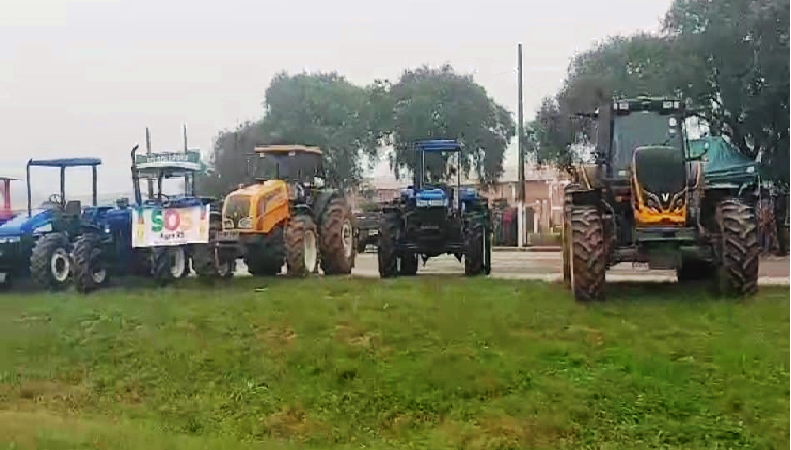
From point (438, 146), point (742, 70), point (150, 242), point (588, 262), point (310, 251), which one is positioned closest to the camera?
point (588, 262)

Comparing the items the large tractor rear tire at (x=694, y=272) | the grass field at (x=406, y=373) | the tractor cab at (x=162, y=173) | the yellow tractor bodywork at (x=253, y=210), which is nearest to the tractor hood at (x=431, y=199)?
the yellow tractor bodywork at (x=253, y=210)

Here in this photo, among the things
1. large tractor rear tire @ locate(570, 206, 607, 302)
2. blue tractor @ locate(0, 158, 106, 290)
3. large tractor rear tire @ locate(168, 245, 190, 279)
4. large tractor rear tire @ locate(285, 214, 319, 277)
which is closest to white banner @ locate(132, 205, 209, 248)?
large tractor rear tire @ locate(168, 245, 190, 279)

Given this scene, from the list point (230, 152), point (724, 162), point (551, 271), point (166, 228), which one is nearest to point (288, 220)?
point (166, 228)

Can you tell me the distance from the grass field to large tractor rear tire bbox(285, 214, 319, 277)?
4347 millimetres

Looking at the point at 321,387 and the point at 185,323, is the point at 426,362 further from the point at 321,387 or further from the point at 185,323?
the point at 185,323

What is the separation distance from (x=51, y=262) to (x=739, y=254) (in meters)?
9.90

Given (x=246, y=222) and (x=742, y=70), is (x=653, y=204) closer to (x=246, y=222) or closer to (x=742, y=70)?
(x=246, y=222)

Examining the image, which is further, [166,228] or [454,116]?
[454,116]

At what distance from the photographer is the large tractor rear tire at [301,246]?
1788 centimetres

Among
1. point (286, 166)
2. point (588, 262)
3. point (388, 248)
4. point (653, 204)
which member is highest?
point (286, 166)

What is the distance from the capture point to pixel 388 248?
18.3m

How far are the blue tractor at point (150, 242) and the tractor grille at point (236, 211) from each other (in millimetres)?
211

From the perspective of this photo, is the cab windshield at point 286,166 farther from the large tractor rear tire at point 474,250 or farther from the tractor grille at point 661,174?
the tractor grille at point 661,174

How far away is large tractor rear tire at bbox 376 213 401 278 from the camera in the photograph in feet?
60.0
